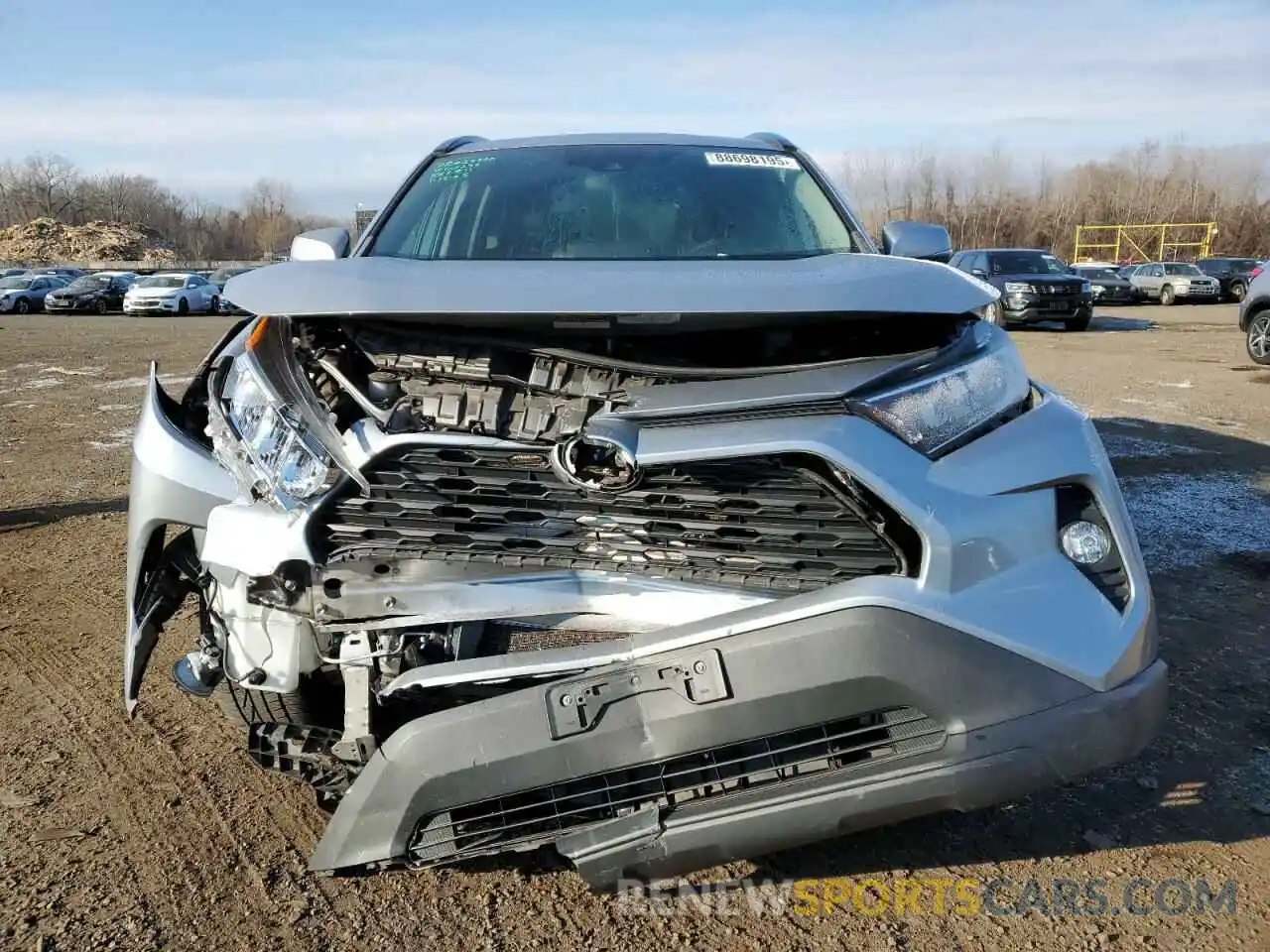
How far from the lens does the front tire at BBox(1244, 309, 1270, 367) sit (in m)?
12.7

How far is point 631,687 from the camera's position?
192 cm

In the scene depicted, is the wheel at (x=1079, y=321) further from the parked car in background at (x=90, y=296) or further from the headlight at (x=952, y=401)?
the parked car in background at (x=90, y=296)

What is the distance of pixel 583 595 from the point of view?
6.75 feet

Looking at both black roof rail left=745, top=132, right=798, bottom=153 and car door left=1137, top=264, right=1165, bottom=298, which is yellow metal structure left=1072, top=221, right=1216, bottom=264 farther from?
black roof rail left=745, top=132, right=798, bottom=153

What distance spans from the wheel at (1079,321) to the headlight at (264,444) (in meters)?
20.5

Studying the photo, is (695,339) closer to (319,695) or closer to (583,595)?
(583,595)

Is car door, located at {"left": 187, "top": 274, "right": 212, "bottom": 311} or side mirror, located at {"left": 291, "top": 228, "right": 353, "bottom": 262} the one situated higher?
side mirror, located at {"left": 291, "top": 228, "right": 353, "bottom": 262}

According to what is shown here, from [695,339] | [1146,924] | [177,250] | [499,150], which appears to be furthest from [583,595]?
[177,250]

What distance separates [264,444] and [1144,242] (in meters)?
69.5

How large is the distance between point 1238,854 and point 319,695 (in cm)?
235

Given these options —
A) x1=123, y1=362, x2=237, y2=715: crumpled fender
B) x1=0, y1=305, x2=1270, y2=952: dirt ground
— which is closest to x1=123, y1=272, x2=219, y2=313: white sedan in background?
x1=0, y1=305, x2=1270, y2=952: dirt ground

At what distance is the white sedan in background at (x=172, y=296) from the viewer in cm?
3162

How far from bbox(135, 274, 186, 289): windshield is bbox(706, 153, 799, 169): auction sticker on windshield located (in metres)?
32.9

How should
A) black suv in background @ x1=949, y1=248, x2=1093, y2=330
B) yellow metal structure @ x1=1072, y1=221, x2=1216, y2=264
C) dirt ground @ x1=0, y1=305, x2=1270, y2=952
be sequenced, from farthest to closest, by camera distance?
yellow metal structure @ x1=1072, y1=221, x2=1216, y2=264, black suv in background @ x1=949, y1=248, x2=1093, y2=330, dirt ground @ x1=0, y1=305, x2=1270, y2=952
